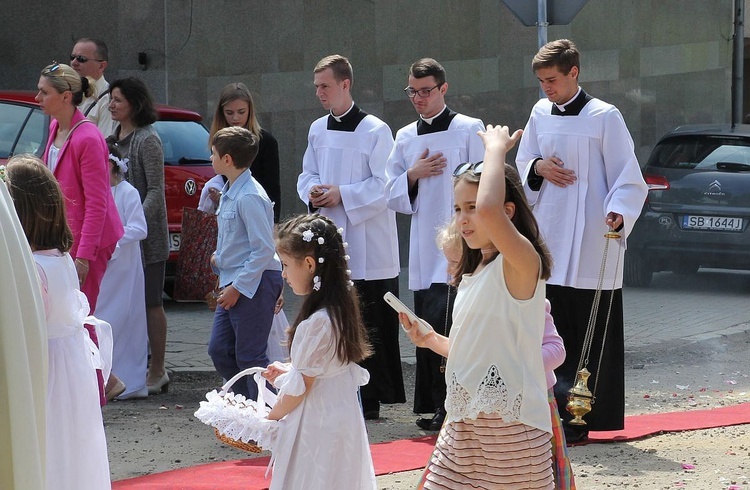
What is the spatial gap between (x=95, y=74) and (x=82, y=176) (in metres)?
2.12

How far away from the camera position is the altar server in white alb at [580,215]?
663cm

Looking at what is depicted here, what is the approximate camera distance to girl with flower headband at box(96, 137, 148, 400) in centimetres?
773

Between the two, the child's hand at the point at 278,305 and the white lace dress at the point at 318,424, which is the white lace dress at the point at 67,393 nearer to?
the white lace dress at the point at 318,424

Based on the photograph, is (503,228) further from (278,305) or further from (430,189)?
(430,189)

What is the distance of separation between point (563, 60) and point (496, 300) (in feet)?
9.50

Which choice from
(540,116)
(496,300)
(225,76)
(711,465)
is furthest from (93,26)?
(496,300)

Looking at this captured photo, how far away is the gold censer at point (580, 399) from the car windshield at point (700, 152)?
287 inches

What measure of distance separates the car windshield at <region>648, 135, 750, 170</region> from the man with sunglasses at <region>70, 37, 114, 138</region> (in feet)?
22.1

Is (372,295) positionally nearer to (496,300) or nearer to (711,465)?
(711,465)

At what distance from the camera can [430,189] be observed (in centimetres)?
721

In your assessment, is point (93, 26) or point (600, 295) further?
point (93, 26)

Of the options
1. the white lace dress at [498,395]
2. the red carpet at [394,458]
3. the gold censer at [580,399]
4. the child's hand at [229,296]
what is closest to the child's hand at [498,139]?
the white lace dress at [498,395]

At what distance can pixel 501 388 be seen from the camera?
3.95 metres

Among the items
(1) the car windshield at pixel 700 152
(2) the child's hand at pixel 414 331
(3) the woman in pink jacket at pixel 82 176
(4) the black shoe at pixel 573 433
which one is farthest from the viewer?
(1) the car windshield at pixel 700 152
